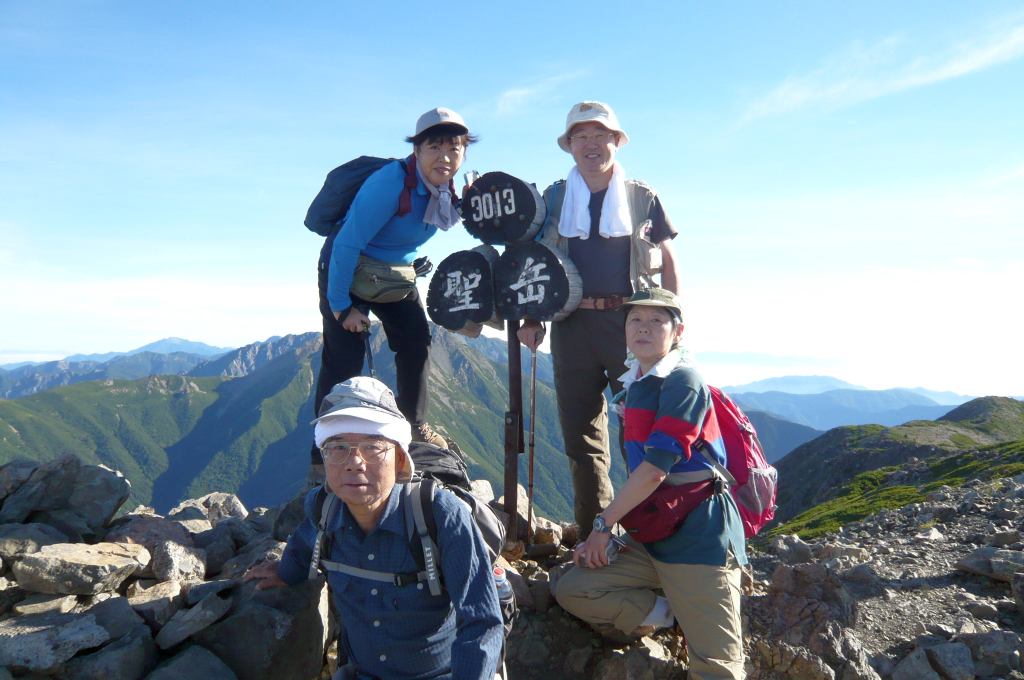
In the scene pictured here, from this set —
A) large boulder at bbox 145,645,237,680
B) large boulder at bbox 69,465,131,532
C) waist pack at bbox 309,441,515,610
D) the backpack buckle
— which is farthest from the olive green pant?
large boulder at bbox 69,465,131,532

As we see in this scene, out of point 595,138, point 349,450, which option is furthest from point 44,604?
point 595,138

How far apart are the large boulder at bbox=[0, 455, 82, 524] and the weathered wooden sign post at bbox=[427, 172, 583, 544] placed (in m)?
4.59

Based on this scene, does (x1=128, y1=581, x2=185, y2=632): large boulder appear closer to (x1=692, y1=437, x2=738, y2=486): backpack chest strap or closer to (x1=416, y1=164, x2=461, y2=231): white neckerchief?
(x1=416, y1=164, x2=461, y2=231): white neckerchief

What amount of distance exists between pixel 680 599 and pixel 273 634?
3447 millimetres

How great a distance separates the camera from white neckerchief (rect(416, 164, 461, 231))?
20.7ft

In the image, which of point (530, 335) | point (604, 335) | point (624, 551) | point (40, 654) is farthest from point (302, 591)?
point (604, 335)

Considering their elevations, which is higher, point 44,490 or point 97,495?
point 44,490

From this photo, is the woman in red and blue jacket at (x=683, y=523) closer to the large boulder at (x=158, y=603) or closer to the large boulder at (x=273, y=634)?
the large boulder at (x=273, y=634)

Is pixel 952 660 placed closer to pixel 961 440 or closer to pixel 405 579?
pixel 405 579

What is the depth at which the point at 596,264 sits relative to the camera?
21.7ft

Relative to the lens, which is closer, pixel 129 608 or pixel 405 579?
pixel 405 579

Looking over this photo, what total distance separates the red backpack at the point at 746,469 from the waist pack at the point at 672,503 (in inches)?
10.2

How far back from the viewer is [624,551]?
5.37 m

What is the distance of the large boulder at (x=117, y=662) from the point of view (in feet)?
15.9
